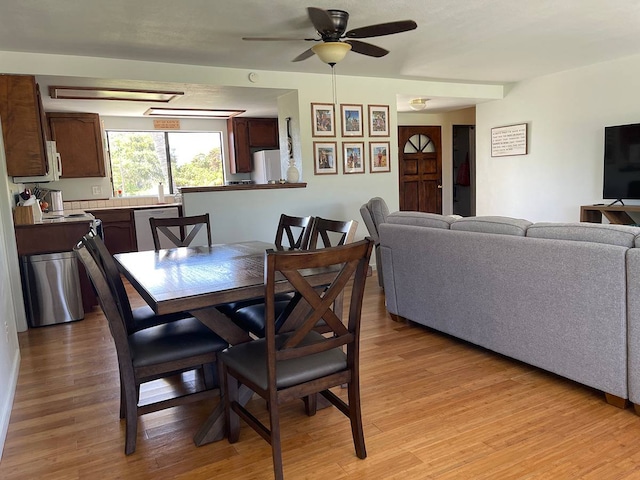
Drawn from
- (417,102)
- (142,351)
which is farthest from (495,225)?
(417,102)

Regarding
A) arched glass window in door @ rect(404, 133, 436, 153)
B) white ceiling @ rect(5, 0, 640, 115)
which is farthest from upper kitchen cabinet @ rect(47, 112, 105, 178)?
arched glass window in door @ rect(404, 133, 436, 153)

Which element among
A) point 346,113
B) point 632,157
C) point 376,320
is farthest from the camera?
point 346,113

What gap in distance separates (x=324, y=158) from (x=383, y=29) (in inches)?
95.8

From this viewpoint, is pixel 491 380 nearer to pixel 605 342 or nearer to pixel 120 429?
pixel 605 342

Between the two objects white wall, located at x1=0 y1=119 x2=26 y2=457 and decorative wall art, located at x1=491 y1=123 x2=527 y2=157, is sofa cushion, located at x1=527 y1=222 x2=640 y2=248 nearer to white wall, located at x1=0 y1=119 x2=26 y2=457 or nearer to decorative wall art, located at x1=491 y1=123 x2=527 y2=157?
white wall, located at x1=0 y1=119 x2=26 y2=457

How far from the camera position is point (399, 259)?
3.48 meters

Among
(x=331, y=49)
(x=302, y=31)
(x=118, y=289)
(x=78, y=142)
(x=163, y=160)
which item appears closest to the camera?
(x=118, y=289)

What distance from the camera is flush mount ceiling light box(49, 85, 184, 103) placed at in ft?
15.4

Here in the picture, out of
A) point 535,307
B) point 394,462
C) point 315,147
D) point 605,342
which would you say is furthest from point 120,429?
point 315,147

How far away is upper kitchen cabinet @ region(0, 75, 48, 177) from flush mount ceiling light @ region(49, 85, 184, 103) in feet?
2.44

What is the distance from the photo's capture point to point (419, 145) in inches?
332

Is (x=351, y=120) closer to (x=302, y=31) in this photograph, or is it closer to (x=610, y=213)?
(x=302, y=31)

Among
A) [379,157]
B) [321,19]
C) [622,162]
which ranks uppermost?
[321,19]

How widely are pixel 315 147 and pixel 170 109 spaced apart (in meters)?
2.28
